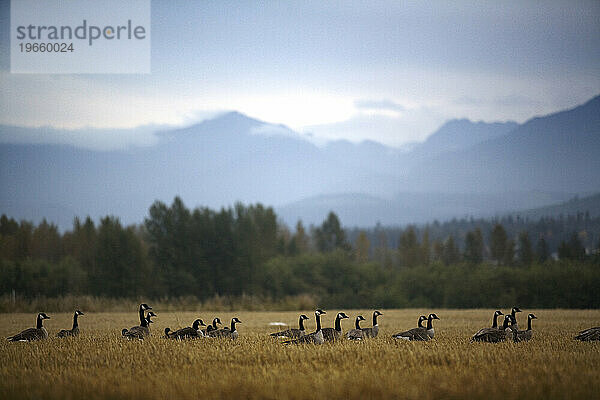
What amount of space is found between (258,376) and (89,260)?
182 feet

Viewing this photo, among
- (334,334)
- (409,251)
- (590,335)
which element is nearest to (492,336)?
(590,335)

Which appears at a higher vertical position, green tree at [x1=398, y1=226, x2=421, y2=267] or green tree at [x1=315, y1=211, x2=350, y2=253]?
green tree at [x1=315, y1=211, x2=350, y2=253]

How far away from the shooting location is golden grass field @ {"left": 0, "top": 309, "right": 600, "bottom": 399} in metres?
9.74

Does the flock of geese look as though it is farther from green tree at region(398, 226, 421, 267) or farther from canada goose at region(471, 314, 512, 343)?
green tree at region(398, 226, 421, 267)

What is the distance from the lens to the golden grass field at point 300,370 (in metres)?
9.74

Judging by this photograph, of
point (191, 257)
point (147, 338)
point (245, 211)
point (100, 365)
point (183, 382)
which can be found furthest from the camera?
point (245, 211)

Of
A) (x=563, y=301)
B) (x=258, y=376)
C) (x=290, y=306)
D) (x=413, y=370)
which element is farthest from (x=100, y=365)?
(x=563, y=301)

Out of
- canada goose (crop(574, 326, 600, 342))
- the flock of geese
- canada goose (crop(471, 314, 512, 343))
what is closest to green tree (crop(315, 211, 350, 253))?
the flock of geese

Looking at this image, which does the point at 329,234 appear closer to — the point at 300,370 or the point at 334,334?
the point at 334,334

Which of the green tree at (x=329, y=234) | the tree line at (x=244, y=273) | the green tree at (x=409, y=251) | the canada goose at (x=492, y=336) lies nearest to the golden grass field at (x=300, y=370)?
the canada goose at (x=492, y=336)

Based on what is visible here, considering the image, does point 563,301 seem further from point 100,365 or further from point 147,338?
point 100,365

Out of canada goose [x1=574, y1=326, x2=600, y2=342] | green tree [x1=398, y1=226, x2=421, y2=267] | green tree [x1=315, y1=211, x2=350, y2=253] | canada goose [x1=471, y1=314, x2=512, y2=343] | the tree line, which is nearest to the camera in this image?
canada goose [x1=471, y1=314, x2=512, y2=343]

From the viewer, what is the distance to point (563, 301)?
48.4m

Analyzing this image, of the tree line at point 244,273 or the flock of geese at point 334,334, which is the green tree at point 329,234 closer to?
the tree line at point 244,273
